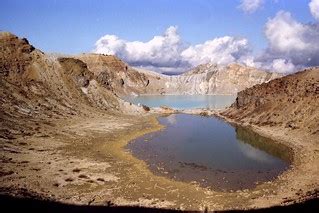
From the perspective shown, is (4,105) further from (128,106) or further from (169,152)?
(128,106)

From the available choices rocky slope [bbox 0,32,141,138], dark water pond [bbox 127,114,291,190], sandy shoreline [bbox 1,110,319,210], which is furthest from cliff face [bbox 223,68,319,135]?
rocky slope [bbox 0,32,141,138]

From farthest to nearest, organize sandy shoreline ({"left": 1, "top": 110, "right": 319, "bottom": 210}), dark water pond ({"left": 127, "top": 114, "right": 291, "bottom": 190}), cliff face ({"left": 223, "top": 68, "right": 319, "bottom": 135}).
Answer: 1. cliff face ({"left": 223, "top": 68, "right": 319, "bottom": 135})
2. dark water pond ({"left": 127, "top": 114, "right": 291, "bottom": 190})
3. sandy shoreline ({"left": 1, "top": 110, "right": 319, "bottom": 210})

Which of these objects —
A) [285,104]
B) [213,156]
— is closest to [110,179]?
[213,156]

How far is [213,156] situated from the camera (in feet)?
165

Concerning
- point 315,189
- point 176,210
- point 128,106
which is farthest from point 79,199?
point 128,106

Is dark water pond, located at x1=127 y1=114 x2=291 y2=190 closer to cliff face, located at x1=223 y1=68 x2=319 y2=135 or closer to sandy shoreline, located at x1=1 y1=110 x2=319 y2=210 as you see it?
sandy shoreline, located at x1=1 y1=110 x2=319 y2=210

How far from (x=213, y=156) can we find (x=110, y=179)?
17.0 metres

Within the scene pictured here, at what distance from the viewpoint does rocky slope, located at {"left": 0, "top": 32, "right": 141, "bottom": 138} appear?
2443 inches

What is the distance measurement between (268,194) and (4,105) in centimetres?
4458

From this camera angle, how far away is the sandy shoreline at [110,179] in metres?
31.7

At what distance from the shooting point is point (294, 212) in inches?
1014

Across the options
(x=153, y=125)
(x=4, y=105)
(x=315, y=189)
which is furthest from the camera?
(x=153, y=125)

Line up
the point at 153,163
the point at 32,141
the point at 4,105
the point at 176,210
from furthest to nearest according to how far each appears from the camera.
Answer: the point at 4,105 < the point at 32,141 < the point at 153,163 < the point at 176,210

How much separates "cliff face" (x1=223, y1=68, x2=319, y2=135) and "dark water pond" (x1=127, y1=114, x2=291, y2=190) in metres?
6.97
